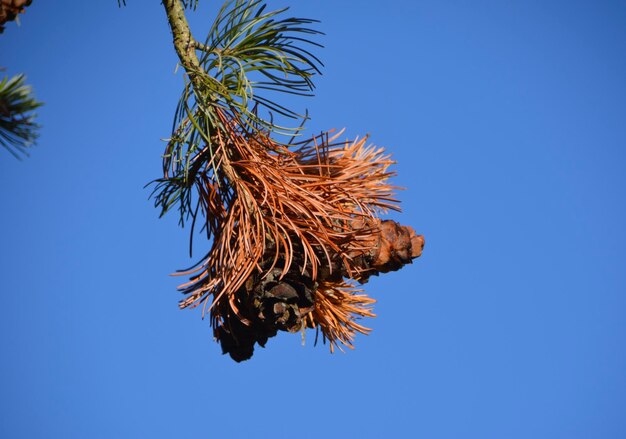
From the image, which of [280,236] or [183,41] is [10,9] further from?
[280,236]

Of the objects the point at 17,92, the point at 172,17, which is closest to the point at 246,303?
the point at 172,17

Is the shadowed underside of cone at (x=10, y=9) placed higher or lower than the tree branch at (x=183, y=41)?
lower

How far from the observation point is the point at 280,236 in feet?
5.35

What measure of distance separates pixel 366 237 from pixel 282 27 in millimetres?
480

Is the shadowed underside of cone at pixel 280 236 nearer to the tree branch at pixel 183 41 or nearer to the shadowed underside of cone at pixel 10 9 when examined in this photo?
the tree branch at pixel 183 41

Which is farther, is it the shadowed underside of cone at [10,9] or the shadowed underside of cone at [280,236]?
the shadowed underside of cone at [280,236]

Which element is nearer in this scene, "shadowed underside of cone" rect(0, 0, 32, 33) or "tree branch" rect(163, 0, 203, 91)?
"shadowed underside of cone" rect(0, 0, 32, 33)

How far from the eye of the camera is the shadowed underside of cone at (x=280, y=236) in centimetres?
159

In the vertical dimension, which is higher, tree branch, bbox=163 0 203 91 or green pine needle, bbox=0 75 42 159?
tree branch, bbox=163 0 203 91

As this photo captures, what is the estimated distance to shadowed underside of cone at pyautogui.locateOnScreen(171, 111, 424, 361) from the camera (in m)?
1.59

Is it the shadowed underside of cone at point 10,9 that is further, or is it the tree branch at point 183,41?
the tree branch at point 183,41

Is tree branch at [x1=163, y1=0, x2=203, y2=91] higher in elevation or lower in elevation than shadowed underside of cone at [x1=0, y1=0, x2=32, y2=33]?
higher

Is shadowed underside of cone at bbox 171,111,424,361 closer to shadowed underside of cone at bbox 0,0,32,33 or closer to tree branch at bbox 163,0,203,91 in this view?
tree branch at bbox 163,0,203,91

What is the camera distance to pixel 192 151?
1675 millimetres
